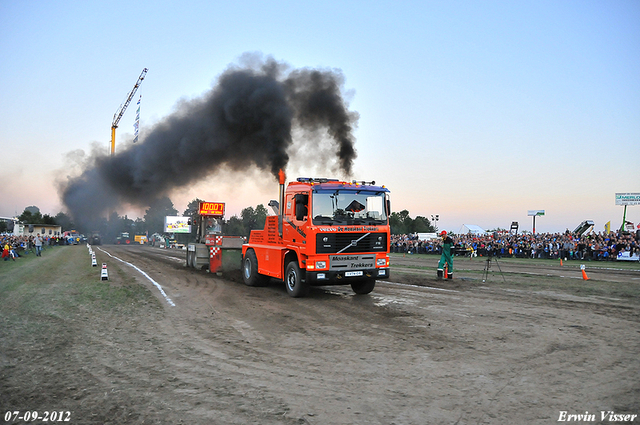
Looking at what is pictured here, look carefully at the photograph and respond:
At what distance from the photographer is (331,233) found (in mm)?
10688

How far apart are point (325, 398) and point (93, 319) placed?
19.4 feet

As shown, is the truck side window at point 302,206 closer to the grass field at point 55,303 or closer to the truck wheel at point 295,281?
the truck wheel at point 295,281

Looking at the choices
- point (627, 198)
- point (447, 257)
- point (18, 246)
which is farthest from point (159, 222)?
point (447, 257)

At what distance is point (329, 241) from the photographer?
35.0ft

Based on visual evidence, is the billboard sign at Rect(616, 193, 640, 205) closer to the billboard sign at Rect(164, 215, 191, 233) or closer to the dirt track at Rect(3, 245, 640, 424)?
the dirt track at Rect(3, 245, 640, 424)

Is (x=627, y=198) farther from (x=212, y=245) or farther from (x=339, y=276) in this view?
(x=339, y=276)

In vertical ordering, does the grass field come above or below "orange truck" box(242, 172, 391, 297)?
below

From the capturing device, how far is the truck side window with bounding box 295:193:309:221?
35.4 feet

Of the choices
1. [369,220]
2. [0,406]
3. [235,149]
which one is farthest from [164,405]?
[235,149]

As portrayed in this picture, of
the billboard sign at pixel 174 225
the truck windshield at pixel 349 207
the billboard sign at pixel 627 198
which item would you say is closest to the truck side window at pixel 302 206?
the truck windshield at pixel 349 207

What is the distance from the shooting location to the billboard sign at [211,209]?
2000 centimetres

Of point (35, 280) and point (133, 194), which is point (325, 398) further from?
point (133, 194)

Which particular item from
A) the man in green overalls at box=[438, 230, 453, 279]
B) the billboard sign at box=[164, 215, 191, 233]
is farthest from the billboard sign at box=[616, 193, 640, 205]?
the billboard sign at box=[164, 215, 191, 233]

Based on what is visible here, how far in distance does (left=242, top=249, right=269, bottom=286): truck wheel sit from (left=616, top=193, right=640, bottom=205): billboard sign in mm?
47149
